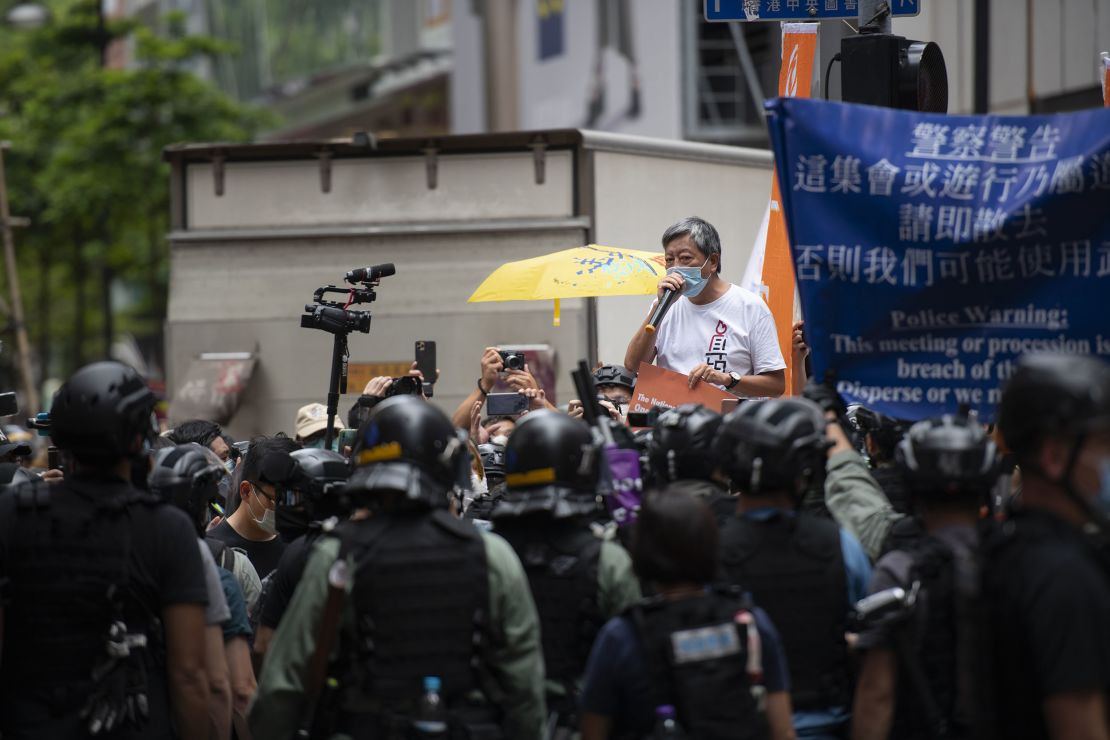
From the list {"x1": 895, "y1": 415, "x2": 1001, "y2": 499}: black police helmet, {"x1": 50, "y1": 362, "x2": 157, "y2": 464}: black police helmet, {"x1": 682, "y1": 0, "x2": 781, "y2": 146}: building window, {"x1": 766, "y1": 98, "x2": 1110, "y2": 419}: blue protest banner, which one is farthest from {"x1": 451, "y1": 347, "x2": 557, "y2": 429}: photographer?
{"x1": 682, "y1": 0, "x2": 781, "y2": 146}: building window

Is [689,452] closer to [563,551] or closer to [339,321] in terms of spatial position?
[563,551]

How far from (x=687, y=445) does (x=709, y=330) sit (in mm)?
2358

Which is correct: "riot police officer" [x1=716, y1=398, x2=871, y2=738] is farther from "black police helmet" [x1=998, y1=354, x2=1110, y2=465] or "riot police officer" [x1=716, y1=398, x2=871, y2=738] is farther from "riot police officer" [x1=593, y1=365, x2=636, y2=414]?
"riot police officer" [x1=593, y1=365, x2=636, y2=414]

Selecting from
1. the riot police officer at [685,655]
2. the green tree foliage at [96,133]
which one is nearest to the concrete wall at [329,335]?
the riot police officer at [685,655]

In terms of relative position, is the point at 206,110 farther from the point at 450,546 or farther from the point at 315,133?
the point at 450,546

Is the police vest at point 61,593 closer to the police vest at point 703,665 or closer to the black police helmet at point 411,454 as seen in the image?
the black police helmet at point 411,454

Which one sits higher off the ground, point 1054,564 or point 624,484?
point 1054,564

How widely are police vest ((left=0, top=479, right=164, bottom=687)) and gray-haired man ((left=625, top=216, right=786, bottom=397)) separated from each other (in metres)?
3.21

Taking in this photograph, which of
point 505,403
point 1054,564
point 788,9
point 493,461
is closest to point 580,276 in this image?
point 493,461

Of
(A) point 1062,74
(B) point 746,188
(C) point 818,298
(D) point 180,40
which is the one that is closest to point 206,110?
(D) point 180,40

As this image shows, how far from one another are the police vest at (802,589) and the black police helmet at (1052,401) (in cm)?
98

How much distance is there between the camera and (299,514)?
644 centimetres

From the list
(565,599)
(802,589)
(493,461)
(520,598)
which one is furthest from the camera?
(493,461)

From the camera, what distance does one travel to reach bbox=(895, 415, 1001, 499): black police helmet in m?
4.62
